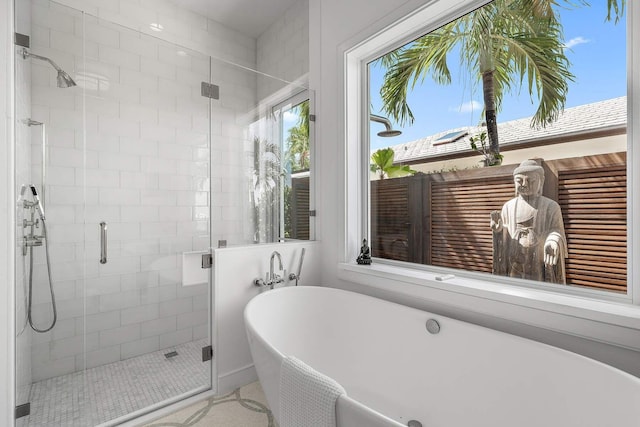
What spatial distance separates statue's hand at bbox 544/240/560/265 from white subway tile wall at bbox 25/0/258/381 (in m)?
1.74

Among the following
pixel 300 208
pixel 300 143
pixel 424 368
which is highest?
pixel 300 143

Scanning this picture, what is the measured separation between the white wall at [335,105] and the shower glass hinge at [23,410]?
1837mm

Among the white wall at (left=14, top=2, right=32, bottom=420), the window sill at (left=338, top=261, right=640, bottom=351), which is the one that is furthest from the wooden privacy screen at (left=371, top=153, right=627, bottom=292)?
the white wall at (left=14, top=2, right=32, bottom=420)

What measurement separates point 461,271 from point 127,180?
81.6 inches

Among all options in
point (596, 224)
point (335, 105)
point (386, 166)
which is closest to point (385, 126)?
point (386, 166)

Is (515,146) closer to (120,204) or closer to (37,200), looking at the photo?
(120,204)

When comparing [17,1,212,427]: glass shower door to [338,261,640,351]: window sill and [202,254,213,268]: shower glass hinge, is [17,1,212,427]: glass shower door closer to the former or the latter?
[202,254,213,268]: shower glass hinge

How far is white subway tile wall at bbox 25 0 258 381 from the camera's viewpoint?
5.62 ft

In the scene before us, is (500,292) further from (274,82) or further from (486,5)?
(274,82)

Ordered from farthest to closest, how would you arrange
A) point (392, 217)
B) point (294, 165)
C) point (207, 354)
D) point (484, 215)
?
point (294, 165) → point (392, 217) → point (207, 354) → point (484, 215)

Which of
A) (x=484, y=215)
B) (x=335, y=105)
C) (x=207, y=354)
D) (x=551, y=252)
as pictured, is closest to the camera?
(x=551, y=252)

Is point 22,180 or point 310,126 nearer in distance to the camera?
point 22,180

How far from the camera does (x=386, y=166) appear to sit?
2379mm

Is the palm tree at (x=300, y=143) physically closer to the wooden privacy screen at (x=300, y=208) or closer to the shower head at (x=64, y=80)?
the wooden privacy screen at (x=300, y=208)
